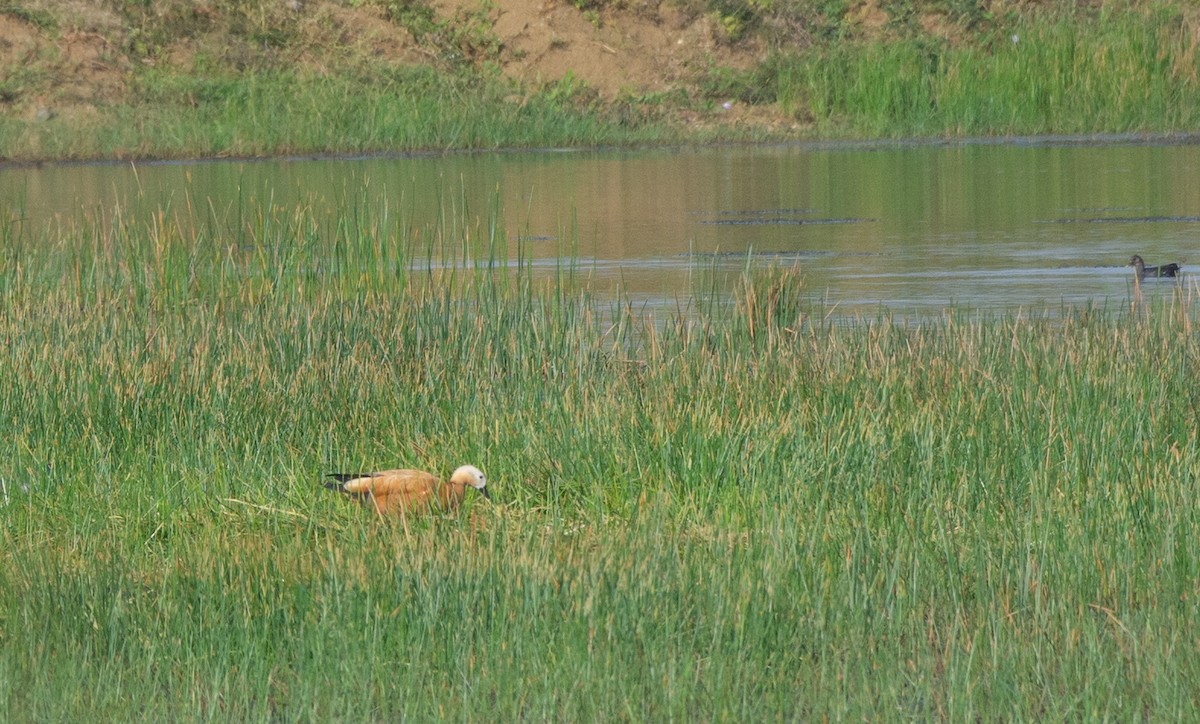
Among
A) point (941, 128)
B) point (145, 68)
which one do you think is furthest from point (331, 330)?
point (145, 68)

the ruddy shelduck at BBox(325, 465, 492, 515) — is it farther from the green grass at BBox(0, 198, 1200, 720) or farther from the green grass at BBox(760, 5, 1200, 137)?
the green grass at BBox(760, 5, 1200, 137)

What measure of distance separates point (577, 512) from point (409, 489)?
48 cm

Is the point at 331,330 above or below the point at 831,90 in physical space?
below

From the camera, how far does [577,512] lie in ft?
16.2

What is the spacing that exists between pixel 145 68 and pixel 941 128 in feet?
33.1

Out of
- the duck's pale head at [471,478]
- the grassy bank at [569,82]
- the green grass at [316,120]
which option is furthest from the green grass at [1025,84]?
the duck's pale head at [471,478]

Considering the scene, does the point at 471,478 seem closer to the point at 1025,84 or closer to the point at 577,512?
the point at 577,512

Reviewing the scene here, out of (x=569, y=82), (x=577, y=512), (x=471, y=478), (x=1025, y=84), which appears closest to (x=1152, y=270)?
(x=577, y=512)

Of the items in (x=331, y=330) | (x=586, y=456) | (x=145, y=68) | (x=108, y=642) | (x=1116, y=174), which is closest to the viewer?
(x=108, y=642)

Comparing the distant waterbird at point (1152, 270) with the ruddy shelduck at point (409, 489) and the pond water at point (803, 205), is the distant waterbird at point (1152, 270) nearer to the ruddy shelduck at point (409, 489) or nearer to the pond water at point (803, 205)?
the pond water at point (803, 205)

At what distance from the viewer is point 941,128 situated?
2047 centimetres

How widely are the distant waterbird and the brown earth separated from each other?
13.2m

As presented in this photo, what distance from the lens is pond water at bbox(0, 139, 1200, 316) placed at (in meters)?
9.56

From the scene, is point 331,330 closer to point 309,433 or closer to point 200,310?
point 200,310
